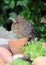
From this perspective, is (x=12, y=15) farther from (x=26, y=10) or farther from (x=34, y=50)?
(x=34, y=50)

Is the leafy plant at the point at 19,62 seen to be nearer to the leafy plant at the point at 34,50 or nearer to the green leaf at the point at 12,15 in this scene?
the leafy plant at the point at 34,50

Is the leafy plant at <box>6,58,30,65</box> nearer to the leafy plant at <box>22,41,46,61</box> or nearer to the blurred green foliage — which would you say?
the leafy plant at <box>22,41,46,61</box>

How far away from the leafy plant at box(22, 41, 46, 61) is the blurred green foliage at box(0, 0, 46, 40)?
1018 millimetres

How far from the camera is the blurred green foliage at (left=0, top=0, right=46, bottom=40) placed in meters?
2.82

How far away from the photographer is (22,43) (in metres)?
1.83

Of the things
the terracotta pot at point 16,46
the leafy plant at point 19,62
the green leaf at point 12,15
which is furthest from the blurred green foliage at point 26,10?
the leafy plant at point 19,62

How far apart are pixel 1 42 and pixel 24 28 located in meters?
0.53

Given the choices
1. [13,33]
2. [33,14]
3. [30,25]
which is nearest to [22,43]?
[13,33]

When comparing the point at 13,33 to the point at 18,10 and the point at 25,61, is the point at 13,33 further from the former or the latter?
the point at 25,61

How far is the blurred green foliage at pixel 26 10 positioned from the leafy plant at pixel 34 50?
40.1 inches

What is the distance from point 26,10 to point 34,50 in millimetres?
1191

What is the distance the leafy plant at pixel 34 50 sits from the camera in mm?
1672

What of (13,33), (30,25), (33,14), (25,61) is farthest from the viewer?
(33,14)

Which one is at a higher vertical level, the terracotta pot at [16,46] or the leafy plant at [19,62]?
the terracotta pot at [16,46]
